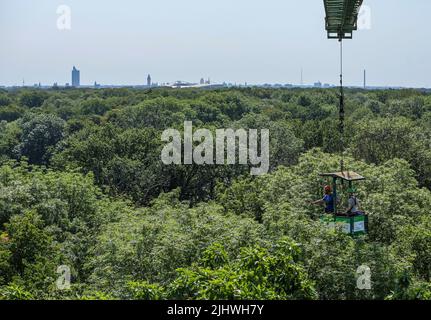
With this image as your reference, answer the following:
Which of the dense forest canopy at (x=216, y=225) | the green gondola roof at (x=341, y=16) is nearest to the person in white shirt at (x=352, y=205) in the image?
the dense forest canopy at (x=216, y=225)

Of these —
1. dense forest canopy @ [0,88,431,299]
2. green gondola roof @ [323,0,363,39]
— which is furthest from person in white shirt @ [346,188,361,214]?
green gondola roof @ [323,0,363,39]

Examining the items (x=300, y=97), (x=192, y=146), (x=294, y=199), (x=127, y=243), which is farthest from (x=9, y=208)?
(x=300, y=97)

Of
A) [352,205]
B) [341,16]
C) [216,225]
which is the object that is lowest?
[216,225]

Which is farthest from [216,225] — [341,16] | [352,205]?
[341,16]

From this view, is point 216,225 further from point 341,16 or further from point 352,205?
point 341,16

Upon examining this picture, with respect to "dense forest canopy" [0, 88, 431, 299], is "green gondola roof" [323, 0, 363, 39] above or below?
above

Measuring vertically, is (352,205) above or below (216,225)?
above

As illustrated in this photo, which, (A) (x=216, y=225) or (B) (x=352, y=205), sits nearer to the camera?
(B) (x=352, y=205)

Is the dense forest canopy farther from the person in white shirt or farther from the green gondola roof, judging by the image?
the green gondola roof
